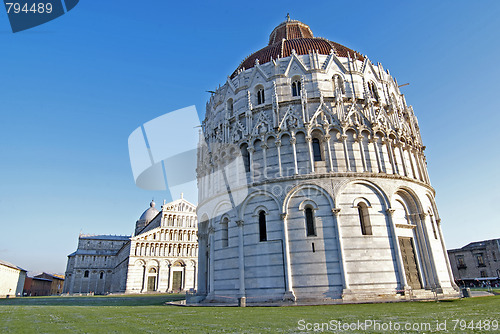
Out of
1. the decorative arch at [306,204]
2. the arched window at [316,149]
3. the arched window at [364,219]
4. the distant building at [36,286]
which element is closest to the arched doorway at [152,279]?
the distant building at [36,286]

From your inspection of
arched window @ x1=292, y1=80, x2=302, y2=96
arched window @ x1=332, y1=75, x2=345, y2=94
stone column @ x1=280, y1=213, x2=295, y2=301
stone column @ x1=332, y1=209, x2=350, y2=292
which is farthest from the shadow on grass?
arched window @ x1=332, y1=75, x2=345, y2=94

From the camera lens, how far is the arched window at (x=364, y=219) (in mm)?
19422

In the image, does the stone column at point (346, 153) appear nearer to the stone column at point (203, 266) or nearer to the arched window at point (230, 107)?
the arched window at point (230, 107)

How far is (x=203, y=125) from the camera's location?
29812 millimetres

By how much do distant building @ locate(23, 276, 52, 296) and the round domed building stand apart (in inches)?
3008

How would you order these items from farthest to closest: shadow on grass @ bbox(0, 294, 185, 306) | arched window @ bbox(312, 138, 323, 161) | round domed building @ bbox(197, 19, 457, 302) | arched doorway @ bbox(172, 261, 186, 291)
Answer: arched doorway @ bbox(172, 261, 186, 291) → shadow on grass @ bbox(0, 294, 185, 306) → arched window @ bbox(312, 138, 323, 161) → round domed building @ bbox(197, 19, 457, 302)

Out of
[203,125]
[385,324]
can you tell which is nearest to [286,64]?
[203,125]

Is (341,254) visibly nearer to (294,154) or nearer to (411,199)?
(294,154)

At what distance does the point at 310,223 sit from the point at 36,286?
95.0 meters

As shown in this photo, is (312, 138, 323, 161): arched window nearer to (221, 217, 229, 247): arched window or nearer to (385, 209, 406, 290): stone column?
(385, 209, 406, 290): stone column

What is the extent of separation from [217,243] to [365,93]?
599 inches

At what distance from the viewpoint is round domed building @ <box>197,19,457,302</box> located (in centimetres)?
1869

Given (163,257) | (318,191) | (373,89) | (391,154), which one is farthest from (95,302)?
(163,257)

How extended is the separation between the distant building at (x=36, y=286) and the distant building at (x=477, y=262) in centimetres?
8962
